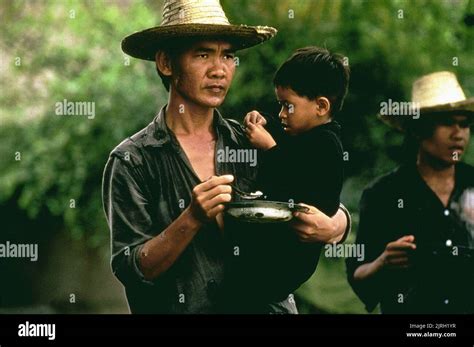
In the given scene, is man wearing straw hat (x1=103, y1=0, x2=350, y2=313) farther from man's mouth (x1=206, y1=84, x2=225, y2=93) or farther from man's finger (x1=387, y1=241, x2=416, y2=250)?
man's finger (x1=387, y1=241, x2=416, y2=250)

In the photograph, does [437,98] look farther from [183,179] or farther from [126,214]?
[126,214]

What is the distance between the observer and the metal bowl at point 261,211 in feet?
11.7

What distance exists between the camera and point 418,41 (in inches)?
221

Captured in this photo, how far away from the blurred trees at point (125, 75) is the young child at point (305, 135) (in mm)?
1194

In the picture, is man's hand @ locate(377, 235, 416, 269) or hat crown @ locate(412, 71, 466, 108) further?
hat crown @ locate(412, 71, 466, 108)

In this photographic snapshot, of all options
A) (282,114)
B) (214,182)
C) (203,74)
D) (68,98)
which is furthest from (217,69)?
(68,98)

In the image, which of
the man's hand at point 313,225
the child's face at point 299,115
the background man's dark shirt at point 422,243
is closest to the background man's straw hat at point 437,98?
the background man's dark shirt at point 422,243

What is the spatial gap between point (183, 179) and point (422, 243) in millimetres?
1183

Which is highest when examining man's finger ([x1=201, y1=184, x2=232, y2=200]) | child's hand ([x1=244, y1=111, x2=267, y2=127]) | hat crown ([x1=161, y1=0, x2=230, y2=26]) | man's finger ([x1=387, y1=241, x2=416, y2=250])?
hat crown ([x1=161, y1=0, x2=230, y2=26])

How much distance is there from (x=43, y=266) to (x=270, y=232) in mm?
2670

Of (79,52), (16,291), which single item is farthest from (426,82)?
(16,291)

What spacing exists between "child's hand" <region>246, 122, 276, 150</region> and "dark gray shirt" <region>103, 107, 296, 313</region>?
61mm

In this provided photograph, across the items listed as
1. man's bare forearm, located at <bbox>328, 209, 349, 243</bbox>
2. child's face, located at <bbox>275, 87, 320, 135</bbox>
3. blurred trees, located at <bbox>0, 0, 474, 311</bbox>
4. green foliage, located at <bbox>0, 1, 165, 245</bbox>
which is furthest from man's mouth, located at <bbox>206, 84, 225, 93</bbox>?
green foliage, located at <bbox>0, 1, 165, 245</bbox>

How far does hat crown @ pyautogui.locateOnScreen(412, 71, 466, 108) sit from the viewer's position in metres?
4.57
